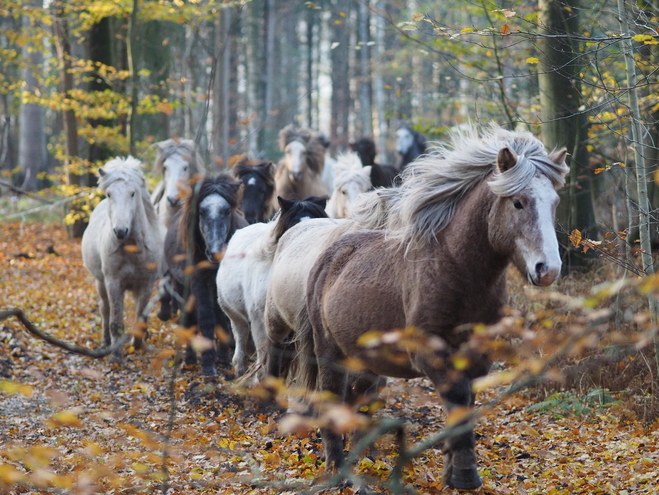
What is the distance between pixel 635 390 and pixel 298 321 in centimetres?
317

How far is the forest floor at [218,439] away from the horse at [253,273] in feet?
2.26

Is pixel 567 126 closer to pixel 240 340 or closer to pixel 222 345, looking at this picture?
pixel 240 340

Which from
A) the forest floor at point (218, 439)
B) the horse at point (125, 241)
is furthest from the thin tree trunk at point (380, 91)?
the forest floor at point (218, 439)

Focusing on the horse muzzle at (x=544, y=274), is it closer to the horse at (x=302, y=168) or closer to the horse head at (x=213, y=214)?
the horse head at (x=213, y=214)

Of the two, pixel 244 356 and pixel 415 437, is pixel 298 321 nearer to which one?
pixel 415 437

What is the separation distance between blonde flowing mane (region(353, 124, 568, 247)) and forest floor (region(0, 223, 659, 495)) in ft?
A: 3.70

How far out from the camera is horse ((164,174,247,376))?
8.37 m

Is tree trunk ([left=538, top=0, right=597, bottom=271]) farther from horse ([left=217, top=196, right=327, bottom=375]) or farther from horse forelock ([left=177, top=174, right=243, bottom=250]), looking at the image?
horse forelock ([left=177, top=174, right=243, bottom=250])

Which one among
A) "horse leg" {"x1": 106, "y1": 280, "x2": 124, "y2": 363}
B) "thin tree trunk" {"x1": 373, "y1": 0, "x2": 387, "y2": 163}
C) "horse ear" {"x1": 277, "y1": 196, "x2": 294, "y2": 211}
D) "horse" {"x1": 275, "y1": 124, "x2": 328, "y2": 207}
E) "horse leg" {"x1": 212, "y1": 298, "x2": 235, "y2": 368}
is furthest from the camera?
"thin tree trunk" {"x1": 373, "y1": 0, "x2": 387, "y2": 163}

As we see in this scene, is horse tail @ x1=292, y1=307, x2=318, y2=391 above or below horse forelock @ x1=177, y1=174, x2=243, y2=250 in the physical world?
below

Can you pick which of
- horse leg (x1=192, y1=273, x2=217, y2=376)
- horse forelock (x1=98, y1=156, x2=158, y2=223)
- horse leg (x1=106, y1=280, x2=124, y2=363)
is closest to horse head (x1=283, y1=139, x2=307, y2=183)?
horse forelock (x1=98, y1=156, x2=158, y2=223)

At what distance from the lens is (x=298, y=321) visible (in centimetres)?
574

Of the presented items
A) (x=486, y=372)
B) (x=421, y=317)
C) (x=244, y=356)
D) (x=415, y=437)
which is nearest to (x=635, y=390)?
(x=415, y=437)

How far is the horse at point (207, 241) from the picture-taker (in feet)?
27.5
